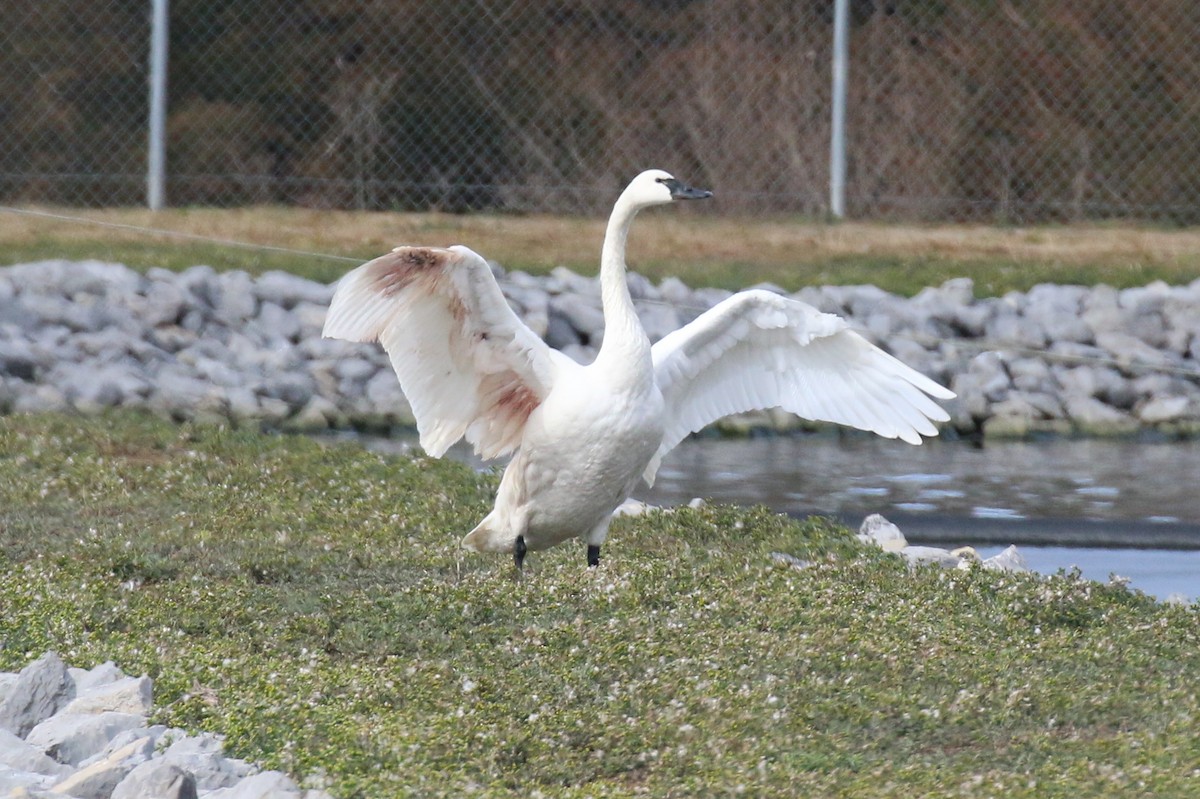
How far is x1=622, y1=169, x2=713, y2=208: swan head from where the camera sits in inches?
286

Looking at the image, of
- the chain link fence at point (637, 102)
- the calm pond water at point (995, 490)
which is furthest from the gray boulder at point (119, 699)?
the chain link fence at point (637, 102)

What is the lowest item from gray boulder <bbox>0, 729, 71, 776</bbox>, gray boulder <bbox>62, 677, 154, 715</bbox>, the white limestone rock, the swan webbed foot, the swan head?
the white limestone rock

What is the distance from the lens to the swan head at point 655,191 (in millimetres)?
7258

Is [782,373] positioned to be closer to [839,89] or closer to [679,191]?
[679,191]

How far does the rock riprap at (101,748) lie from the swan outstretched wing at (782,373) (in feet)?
9.79

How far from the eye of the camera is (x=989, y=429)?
1333 centimetres

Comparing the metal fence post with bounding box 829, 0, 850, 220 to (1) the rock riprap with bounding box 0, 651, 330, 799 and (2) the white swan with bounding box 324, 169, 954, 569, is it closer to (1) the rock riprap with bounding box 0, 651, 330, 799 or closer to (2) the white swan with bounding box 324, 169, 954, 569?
(2) the white swan with bounding box 324, 169, 954, 569

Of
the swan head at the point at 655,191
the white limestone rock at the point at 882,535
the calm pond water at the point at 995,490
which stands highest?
the swan head at the point at 655,191

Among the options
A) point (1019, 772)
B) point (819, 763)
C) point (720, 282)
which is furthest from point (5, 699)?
point (720, 282)

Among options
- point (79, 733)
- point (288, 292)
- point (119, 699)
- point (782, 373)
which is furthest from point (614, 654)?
point (288, 292)

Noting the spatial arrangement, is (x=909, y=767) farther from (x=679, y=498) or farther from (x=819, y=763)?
(x=679, y=498)

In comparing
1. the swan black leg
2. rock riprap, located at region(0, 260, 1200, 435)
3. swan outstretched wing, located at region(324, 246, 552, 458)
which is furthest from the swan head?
rock riprap, located at region(0, 260, 1200, 435)

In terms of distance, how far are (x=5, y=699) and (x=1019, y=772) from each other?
2694mm

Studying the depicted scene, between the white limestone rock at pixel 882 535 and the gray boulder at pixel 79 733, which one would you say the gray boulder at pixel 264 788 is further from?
the white limestone rock at pixel 882 535
